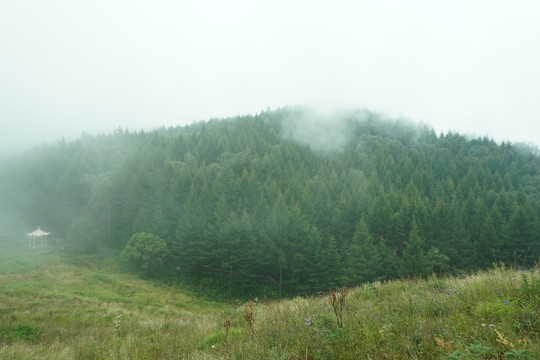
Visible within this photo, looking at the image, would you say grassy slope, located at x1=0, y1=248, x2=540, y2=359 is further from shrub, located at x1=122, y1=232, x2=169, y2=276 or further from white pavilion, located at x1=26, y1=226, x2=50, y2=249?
white pavilion, located at x1=26, y1=226, x2=50, y2=249

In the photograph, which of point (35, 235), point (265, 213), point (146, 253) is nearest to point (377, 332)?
point (265, 213)

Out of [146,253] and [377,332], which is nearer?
[377,332]

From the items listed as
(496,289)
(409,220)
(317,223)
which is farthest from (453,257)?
(496,289)

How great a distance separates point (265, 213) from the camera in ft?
147

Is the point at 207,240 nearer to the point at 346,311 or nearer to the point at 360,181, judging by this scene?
the point at 346,311

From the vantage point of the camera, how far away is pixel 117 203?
199ft

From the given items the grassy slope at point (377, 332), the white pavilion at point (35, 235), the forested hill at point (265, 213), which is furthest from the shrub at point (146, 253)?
the grassy slope at point (377, 332)

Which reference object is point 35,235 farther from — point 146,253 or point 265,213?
point 265,213

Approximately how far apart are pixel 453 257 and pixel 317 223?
24.6m

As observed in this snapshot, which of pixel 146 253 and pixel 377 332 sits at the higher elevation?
pixel 377 332

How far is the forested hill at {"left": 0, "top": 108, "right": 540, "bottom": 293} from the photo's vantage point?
38375mm

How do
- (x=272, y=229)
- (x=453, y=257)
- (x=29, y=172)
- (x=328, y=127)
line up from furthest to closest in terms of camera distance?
(x=328, y=127)
(x=29, y=172)
(x=453, y=257)
(x=272, y=229)

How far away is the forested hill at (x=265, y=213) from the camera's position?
3838 cm

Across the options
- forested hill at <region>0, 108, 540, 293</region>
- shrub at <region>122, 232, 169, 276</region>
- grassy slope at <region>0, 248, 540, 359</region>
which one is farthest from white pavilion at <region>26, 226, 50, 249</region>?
grassy slope at <region>0, 248, 540, 359</region>
